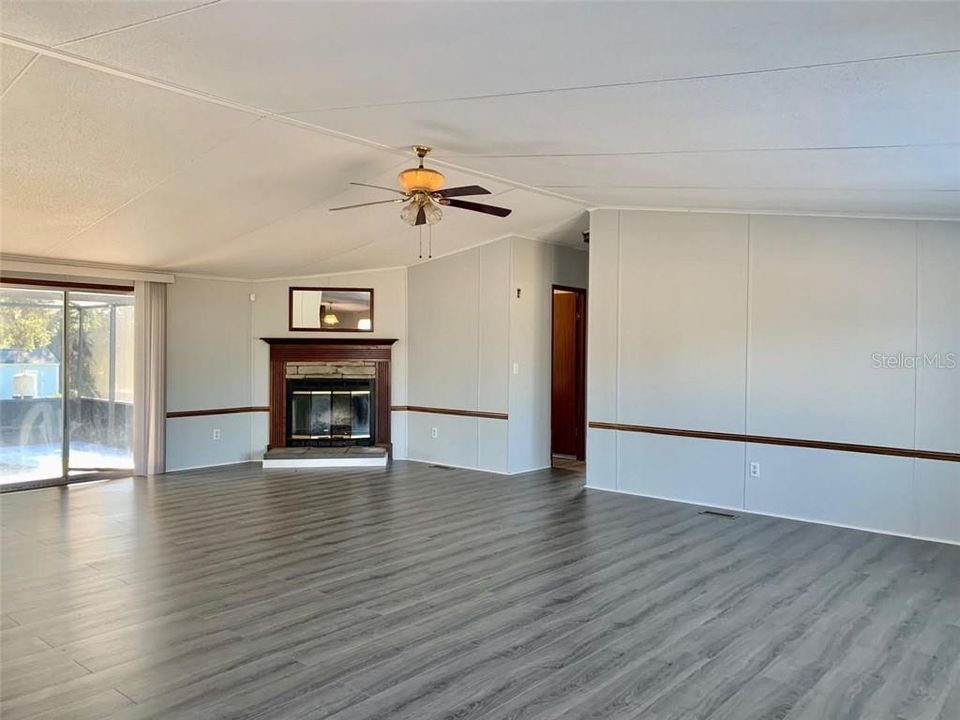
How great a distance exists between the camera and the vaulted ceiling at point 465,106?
2430 mm

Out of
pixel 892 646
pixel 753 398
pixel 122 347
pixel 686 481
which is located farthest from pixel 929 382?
pixel 122 347

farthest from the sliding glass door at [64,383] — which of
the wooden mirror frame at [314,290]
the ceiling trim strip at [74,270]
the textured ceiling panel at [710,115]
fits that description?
the textured ceiling panel at [710,115]

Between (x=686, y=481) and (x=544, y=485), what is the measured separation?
1.50 meters

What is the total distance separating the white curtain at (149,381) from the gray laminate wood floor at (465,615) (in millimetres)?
1503

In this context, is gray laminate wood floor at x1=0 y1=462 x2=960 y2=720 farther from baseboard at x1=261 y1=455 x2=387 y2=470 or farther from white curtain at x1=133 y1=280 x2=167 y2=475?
baseboard at x1=261 y1=455 x2=387 y2=470

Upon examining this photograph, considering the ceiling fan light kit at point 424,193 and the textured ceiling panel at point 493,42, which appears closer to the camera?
the textured ceiling panel at point 493,42

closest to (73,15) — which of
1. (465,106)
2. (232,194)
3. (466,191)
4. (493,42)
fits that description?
(493,42)

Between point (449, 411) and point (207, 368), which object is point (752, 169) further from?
point (207, 368)

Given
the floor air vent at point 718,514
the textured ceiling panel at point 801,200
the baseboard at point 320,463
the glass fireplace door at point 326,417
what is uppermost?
the textured ceiling panel at point 801,200

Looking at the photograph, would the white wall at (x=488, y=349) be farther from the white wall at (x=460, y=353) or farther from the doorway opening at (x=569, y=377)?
the doorway opening at (x=569, y=377)

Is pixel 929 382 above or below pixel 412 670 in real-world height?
above

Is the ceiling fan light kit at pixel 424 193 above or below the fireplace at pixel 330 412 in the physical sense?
above

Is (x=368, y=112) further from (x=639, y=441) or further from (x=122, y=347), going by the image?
(x=122, y=347)

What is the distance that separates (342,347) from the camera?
8531 mm
